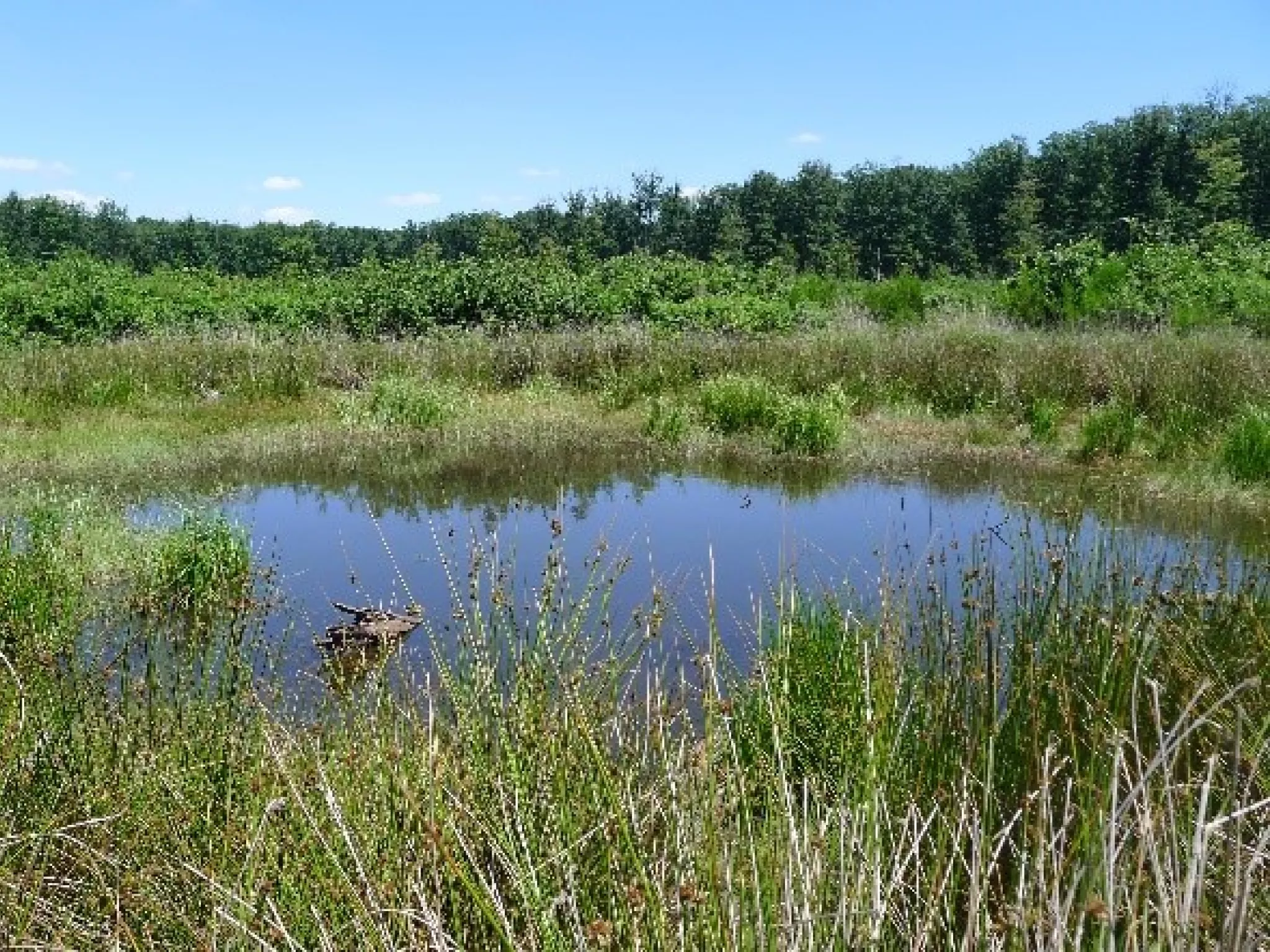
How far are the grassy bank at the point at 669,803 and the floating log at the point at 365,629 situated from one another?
1470mm

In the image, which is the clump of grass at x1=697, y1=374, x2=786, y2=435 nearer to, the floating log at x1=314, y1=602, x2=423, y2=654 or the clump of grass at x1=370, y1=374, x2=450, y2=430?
the clump of grass at x1=370, y1=374, x2=450, y2=430

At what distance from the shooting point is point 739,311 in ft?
62.5

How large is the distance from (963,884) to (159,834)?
1639 millimetres

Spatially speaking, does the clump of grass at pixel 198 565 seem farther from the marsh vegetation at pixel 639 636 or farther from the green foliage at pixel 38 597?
the green foliage at pixel 38 597

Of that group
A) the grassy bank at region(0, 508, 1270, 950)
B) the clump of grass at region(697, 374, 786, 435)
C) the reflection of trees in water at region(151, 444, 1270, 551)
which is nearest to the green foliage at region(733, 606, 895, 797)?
the grassy bank at region(0, 508, 1270, 950)

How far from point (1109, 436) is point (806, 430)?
2567 millimetres

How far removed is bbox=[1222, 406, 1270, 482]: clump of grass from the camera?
8.57 m

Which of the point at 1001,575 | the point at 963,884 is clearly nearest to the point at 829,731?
the point at 963,884

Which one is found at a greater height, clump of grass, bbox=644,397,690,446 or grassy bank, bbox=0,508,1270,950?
grassy bank, bbox=0,508,1270,950

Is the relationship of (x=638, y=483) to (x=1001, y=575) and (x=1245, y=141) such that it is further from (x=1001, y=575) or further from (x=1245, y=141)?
(x=1245, y=141)

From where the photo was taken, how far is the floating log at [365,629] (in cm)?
502

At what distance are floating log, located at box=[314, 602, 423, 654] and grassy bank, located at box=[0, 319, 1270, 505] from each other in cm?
481

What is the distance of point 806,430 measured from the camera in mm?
10656

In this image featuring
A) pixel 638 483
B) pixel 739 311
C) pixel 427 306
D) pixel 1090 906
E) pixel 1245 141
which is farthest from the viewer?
pixel 1245 141
